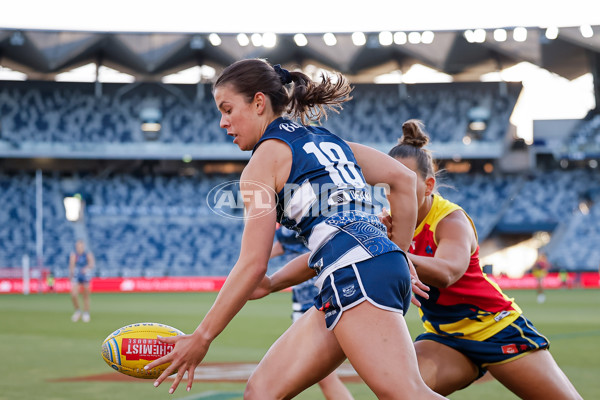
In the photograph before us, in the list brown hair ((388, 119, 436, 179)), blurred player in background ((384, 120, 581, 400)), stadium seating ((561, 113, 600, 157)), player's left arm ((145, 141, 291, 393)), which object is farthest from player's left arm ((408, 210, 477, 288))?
stadium seating ((561, 113, 600, 157))

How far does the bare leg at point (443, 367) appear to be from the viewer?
4570mm

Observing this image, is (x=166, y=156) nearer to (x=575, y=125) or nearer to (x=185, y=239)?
Answer: (x=185, y=239)

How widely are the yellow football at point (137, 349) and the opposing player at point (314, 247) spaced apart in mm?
446

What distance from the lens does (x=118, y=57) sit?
47.8 m

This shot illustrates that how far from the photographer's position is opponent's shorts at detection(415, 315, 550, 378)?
454 centimetres

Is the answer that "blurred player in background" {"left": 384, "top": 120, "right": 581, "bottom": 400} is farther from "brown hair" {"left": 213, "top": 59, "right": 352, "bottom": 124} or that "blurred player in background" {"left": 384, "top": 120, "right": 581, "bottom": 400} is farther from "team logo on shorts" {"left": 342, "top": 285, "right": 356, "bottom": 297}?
"team logo on shorts" {"left": 342, "top": 285, "right": 356, "bottom": 297}

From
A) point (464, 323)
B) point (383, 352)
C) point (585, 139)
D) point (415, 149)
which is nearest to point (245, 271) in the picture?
point (383, 352)

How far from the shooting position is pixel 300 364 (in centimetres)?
358

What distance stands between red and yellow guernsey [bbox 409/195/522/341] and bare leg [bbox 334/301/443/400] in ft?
4.95

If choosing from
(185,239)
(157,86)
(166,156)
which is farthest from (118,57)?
(185,239)

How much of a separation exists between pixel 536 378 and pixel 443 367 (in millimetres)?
562

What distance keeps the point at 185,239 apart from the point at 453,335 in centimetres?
4190

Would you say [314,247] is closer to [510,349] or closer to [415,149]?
[415,149]

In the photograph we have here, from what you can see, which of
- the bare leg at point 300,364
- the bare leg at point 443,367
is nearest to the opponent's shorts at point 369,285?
the bare leg at point 300,364
